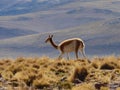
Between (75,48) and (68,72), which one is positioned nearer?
(68,72)


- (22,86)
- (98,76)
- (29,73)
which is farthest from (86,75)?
(22,86)

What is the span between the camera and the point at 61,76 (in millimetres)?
18953

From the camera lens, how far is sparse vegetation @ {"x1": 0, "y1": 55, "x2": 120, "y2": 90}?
1645 cm

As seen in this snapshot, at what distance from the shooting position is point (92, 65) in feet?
68.5

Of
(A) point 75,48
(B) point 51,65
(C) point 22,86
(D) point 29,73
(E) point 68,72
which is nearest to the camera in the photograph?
(C) point 22,86

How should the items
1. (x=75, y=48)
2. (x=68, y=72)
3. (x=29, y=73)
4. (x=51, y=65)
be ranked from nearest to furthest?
(x=29, y=73) < (x=68, y=72) < (x=51, y=65) < (x=75, y=48)

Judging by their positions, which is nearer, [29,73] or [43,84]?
[43,84]

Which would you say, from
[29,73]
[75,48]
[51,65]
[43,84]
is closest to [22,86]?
[43,84]

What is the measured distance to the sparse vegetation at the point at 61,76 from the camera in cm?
1645

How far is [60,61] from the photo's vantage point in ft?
73.4

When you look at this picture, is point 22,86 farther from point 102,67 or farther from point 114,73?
point 102,67

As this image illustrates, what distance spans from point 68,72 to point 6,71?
91.5 inches

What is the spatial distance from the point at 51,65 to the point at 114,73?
11.2 ft

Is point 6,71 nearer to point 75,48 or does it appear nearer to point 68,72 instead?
point 68,72
